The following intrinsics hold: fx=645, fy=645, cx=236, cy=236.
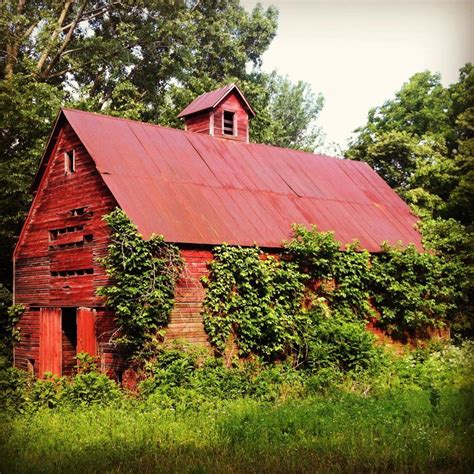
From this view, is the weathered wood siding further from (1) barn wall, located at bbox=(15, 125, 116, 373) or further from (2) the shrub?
(2) the shrub

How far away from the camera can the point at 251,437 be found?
1005 cm

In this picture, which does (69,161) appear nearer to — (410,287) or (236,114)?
(236,114)

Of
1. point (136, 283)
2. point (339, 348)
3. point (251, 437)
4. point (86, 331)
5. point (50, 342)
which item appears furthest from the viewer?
point (50, 342)

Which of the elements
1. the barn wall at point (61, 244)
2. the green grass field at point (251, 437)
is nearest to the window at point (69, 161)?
the barn wall at point (61, 244)

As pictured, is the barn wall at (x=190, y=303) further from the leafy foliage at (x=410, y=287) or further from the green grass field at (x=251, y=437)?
the leafy foliage at (x=410, y=287)

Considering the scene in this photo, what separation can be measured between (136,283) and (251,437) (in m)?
6.00

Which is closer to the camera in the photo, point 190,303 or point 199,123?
point 190,303

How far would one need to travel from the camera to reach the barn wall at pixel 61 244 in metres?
17.0

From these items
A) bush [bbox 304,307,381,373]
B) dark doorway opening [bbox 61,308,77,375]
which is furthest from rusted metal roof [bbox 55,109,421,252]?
dark doorway opening [bbox 61,308,77,375]

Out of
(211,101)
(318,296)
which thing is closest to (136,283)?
(318,296)

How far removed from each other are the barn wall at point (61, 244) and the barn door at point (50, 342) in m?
0.32

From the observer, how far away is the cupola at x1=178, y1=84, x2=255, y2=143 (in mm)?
23891

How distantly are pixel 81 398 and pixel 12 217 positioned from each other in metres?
11.4

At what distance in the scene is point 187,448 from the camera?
9.44 metres
